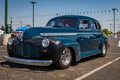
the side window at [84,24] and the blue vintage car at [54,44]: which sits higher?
the side window at [84,24]

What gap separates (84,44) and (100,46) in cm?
193

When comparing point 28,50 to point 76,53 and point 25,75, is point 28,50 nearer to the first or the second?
point 25,75

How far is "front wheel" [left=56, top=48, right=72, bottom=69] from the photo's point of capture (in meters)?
7.07

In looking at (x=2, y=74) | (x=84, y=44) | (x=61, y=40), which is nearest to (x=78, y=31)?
(x=84, y=44)

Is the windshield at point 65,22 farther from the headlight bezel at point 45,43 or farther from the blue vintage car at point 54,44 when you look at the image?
the headlight bezel at point 45,43

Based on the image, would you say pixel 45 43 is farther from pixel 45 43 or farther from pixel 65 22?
pixel 65 22

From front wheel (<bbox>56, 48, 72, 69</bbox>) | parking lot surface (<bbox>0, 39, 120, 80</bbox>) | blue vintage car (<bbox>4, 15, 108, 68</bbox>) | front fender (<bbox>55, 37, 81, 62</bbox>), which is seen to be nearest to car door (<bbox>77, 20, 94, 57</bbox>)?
blue vintage car (<bbox>4, 15, 108, 68</bbox>)

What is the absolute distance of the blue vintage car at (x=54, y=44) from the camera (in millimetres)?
6754

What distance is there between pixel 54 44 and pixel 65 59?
83 cm

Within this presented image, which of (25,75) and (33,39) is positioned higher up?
(33,39)

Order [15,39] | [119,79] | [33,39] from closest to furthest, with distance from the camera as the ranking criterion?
[119,79]
[33,39]
[15,39]

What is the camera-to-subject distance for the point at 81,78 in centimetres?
606

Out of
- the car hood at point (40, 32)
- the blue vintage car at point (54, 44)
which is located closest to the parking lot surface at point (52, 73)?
the blue vintage car at point (54, 44)

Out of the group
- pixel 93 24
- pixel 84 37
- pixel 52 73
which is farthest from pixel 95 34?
pixel 52 73
